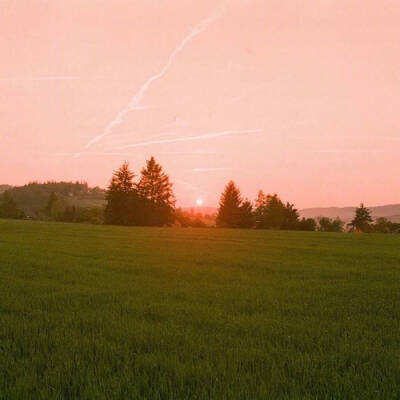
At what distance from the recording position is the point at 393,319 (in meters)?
6.05

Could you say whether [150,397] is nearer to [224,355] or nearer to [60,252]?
[224,355]

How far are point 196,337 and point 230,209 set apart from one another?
→ 80256 millimetres

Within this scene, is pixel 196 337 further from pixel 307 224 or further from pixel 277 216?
pixel 277 216

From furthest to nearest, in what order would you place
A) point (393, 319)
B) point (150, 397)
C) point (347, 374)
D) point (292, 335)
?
1. point (393, 319)
2. point (292, 335)
3. point (347, 374)
4. point (150, 397)

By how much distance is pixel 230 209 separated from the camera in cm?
8488

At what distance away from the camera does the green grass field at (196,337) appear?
11.9 ft

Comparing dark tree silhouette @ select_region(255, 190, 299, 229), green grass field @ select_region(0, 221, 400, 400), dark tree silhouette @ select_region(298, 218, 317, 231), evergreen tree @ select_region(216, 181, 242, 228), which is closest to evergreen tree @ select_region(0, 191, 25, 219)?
evergreen tree @ select_region(216, 181, 242, 228)

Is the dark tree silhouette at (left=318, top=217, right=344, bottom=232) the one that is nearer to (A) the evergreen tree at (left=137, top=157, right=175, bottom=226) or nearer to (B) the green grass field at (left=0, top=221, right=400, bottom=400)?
(A) the evergreen tree at (left=137, top=157, right=175, bottom=226)

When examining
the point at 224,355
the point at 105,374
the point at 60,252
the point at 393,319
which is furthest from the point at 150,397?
the point at 60,252

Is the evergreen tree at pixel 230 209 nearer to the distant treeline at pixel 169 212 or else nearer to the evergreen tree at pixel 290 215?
the distant treeline at pixel 169 212

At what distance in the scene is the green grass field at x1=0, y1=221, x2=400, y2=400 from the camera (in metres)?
3.62

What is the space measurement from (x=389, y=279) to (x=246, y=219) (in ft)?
247

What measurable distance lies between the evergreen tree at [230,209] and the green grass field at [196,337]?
74635 mm

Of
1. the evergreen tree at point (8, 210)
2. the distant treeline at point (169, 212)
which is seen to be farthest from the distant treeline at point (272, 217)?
the evergreen tree at point (8, 210)
